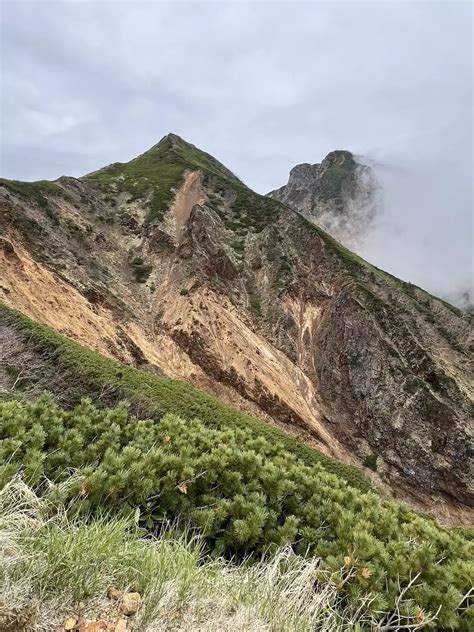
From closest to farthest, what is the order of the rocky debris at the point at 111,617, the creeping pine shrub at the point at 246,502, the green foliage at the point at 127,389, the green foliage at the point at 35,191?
the rocky debris at the point at 111,617 < the creeping pine shrub at the point at 246,502 < the green foliage at the point at 127,389 < the green foliage at the point at 35,191

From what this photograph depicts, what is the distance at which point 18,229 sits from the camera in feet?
105

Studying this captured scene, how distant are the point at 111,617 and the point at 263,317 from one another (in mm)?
38325

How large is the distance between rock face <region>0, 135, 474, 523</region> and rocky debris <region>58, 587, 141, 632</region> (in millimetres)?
24624

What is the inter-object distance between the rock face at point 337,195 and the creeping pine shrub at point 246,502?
12821 cm

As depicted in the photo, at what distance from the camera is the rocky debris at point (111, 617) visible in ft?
11.1

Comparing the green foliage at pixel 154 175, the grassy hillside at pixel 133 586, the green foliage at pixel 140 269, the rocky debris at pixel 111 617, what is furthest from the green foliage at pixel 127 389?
the green foliage at pixel 154 175

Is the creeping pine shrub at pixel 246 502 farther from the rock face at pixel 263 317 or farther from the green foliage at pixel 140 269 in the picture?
the green foliage at pixel 140 269

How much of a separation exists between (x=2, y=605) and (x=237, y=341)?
104ft

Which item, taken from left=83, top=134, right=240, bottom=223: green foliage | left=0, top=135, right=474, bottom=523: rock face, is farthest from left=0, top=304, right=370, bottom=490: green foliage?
left=83, top=134, right=240, bottom=223: green foliage

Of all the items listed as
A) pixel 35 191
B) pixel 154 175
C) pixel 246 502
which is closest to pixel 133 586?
pixel 246 502

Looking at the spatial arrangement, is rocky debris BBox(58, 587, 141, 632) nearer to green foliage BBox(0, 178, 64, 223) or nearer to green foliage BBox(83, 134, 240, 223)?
green foliage BBox(0, 178, 64, 223)

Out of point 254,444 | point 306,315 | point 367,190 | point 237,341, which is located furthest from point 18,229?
point 367,190

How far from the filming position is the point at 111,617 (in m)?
3.54

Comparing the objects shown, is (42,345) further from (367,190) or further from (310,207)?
(367,190)
